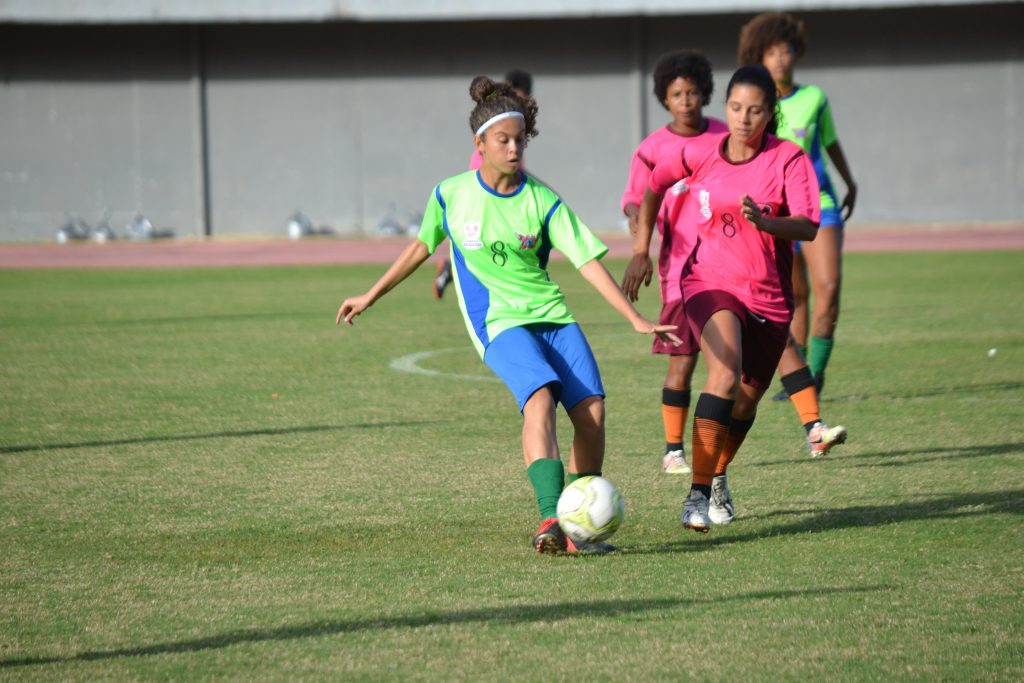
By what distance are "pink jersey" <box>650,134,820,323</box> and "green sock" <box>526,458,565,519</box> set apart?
1104 millimetres

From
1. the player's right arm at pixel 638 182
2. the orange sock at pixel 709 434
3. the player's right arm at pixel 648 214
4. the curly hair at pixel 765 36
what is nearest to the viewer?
the orange sock at pixel 709 434

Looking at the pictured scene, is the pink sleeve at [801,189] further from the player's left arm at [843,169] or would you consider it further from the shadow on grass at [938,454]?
the player's left arm at [843,169]

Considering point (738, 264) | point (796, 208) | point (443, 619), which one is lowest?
point (443, 619)

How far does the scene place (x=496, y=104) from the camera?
5668 mm

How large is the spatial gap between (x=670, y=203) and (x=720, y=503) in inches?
68.3

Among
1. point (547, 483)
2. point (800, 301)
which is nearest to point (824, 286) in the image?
point (800, 301)

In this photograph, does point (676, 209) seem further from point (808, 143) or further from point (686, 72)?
point (808, 143)

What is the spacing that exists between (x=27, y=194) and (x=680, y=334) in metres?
28.5

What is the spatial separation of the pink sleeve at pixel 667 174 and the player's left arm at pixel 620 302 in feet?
2.72

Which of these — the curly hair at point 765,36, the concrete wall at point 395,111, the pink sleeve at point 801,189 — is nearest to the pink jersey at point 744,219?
the pink sleeve at point 801,189

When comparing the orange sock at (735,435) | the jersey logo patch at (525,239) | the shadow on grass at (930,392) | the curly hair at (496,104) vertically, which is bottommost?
the shadow on grass at (930,392)

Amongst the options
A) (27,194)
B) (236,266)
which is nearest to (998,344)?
(236,266)

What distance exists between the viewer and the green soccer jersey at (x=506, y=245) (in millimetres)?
5633

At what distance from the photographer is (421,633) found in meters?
4.41
